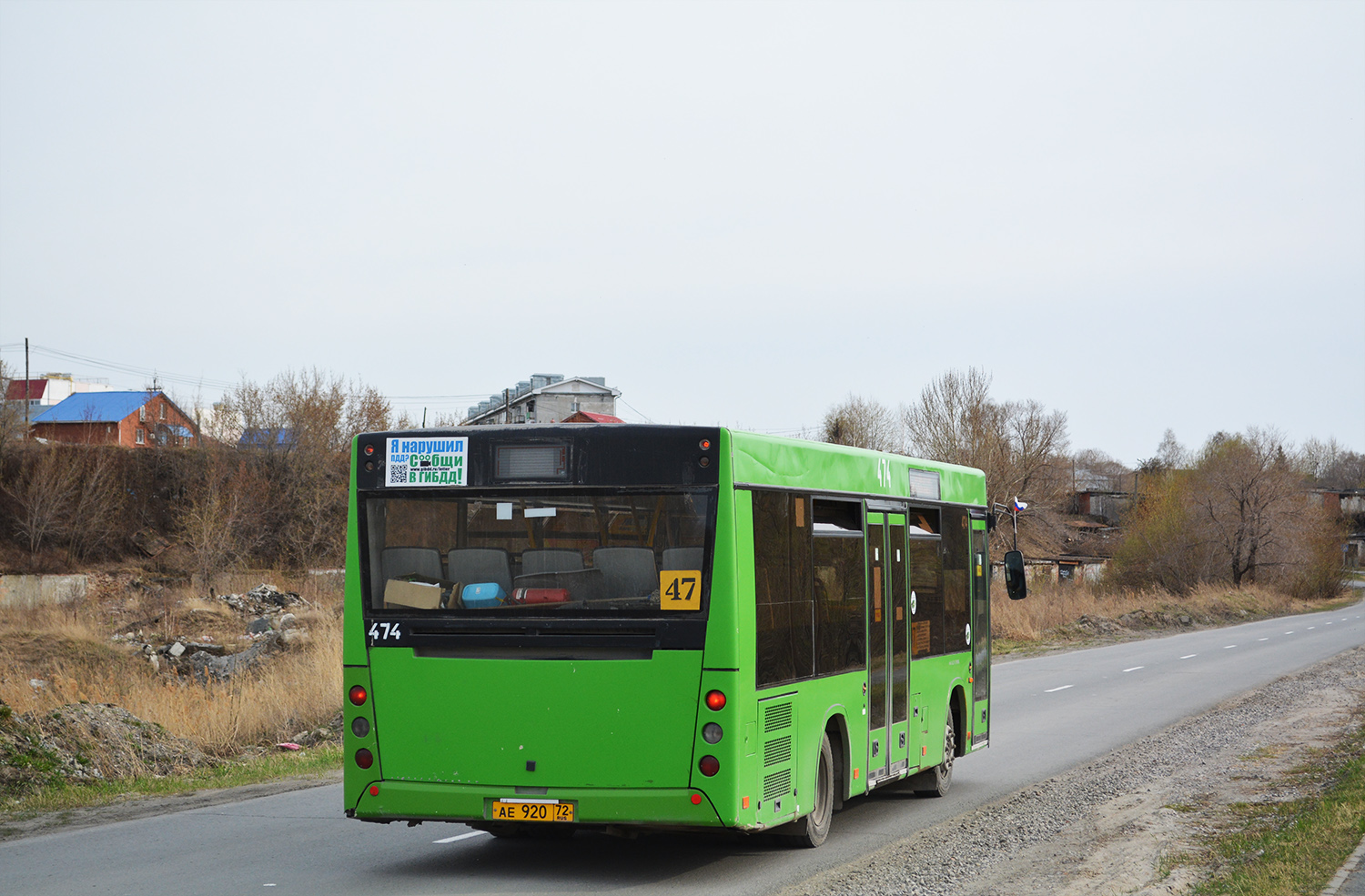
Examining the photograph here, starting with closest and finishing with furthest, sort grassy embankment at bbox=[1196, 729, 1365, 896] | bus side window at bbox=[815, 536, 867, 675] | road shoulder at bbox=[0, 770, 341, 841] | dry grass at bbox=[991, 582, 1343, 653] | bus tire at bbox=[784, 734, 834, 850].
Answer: grassy embankment at bbox=[1196, 729, 1365, 896] → bus side window at bbox=[815, 536, 867, 675] → bus tire at bbox=[784, 734, 834, 850] → road shoulder at bbox=[0, 770, 341, 841] → dry grass at bbox=[991, 582, 1343, 653]

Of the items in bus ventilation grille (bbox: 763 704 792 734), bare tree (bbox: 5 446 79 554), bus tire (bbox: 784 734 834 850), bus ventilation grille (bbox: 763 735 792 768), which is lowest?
bus tire (bbox: 784 734 834 850)

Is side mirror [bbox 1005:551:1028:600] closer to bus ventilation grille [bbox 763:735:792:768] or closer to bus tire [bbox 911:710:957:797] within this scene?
bus tire [bbox 911:710:957:797]

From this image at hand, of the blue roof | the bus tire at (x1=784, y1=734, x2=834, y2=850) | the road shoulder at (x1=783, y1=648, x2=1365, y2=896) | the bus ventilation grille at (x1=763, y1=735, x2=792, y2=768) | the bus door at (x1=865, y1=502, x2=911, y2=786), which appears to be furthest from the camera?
the blue roof

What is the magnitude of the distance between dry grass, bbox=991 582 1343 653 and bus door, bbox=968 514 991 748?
1686cm

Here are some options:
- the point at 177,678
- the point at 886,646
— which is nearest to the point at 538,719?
the point at 886,646

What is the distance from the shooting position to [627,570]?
8.04 m

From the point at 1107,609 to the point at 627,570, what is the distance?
46.5 m

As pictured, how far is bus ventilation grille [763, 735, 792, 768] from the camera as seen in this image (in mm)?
8227

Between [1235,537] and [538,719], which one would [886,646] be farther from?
[1235,537]

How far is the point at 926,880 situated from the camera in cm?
843

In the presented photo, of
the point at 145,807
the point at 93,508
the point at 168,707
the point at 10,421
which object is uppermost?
the point at 10,421

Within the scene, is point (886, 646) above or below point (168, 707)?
above

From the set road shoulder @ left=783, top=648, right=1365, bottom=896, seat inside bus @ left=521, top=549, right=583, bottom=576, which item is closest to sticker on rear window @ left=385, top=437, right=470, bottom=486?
seat inside bus @ left=521, top=549, right=583, bottom=576

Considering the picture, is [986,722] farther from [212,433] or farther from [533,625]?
[212,433]
